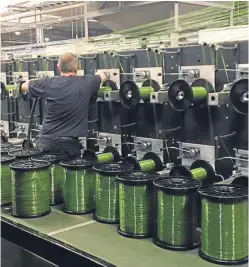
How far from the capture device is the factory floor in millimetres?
2100

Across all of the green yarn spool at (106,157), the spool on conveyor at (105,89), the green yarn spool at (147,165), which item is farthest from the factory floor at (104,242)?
the spool on conveyor at (105,89)

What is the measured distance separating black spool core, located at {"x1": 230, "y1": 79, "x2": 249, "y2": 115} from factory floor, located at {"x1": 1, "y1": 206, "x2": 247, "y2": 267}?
932mm

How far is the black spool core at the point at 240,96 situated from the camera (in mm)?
2508

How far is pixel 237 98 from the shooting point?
100 inches

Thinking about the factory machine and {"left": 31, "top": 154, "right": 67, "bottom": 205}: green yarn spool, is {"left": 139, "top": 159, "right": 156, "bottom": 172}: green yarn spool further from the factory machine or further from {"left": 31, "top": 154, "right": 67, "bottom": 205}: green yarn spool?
{"left": 31, "top": 154, "right": 67, "bottom": 205}: green yarn spool

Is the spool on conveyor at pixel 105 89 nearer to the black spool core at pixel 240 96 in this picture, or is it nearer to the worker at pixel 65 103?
the worker at pixel 65 103

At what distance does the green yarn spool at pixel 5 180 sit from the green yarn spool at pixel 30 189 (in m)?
0.22

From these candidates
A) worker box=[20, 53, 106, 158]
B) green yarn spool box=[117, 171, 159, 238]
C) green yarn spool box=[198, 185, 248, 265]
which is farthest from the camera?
worker box=[20, 53, 106, 158]

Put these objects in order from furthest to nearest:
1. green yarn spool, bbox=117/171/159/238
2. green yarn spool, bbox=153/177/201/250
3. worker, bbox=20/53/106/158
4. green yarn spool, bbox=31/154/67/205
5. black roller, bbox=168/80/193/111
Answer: worker, bbox=20/53/106/158 → green yarn spool, bbox=31/154/67/205 → black roller, bbox=168/80/193/111 → green yarn spool, bbox=117/171/159/238 → green yarn spool, bbox=153/177/201/250

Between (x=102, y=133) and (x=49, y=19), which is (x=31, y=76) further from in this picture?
(x=49, y=19)

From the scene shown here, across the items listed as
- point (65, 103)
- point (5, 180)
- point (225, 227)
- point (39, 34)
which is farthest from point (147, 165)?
point (39, 34)

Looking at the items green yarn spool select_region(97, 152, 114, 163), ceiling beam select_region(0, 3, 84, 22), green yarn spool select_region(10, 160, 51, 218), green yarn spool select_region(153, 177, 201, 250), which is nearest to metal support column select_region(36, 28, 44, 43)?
ceiling beam select_region(0, 3, 84, 22)

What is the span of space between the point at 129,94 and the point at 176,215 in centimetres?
126

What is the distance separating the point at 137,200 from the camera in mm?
2348
